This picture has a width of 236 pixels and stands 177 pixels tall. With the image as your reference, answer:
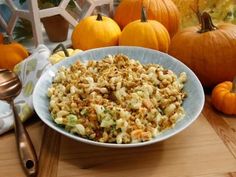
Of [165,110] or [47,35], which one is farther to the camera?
[47,35]

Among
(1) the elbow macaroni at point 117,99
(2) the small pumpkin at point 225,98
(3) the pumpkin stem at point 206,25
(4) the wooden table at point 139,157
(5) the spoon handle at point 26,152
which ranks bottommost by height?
(4) the wooden table at point 139,157

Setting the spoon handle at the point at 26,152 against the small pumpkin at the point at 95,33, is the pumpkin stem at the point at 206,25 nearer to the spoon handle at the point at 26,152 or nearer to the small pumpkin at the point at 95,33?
the small pumpkin at the point at 95,33

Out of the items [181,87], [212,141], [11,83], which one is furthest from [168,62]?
[11,83]

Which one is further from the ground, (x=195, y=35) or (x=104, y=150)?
(x=195, y=35)

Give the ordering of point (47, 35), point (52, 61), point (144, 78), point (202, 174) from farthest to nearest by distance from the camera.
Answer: point (47, 35) < point (52, 61) < point (144, 78) < point (202, 174)

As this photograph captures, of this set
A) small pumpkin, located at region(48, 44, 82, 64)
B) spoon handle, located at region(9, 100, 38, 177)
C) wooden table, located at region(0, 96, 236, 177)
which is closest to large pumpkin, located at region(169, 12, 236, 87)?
wooden table, located at region(0, 96, 236, 177)

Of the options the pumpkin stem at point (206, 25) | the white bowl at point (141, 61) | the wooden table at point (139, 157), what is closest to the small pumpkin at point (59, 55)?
the white bowl at point (141, 61)

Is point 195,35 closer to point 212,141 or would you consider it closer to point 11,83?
point 212,141

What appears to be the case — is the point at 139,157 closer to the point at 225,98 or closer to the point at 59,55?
the point at 225,98
